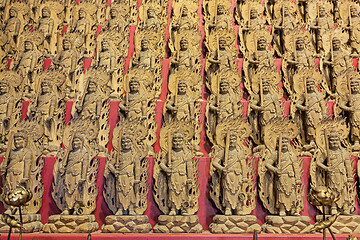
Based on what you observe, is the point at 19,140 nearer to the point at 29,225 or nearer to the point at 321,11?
the point at 29,225

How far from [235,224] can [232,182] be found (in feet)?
1.54

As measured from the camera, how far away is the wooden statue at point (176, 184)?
13.4ft

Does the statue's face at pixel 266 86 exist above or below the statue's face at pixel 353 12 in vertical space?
below

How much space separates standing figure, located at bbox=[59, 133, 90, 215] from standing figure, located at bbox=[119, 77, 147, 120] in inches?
38.4

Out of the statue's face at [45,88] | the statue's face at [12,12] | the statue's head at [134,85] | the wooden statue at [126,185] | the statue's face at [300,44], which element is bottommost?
the wooden statue at [126,185]

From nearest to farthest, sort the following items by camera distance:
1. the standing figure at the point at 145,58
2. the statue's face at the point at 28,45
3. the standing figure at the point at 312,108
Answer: the standing figure at the point at 312,108 < the standing figure at the point at 145,58 < the statue's face at the point at 28,45

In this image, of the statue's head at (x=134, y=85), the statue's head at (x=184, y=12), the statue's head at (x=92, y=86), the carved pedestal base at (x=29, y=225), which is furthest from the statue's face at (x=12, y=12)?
the carved pedestal base at (x=29, y=225)

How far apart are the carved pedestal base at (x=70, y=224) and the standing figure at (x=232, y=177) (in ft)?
5.05

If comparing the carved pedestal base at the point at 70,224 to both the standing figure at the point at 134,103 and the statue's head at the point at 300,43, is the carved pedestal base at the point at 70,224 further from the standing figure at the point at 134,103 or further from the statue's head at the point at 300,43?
the statue's head at the point at 300,43

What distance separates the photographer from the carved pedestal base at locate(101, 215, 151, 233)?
13.2 feet

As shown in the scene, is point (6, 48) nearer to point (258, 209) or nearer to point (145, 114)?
point (145, 114)

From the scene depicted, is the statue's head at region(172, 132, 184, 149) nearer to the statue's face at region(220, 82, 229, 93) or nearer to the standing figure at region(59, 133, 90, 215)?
the standing figure at region(59, 133, 90, 215)

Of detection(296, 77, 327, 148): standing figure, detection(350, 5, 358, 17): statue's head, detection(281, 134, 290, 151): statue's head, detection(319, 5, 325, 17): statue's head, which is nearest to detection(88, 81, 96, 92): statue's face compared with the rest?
detection(281, 134, 290, 151): statue's head

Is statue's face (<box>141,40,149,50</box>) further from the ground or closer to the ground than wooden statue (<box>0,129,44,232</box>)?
further from the ground
